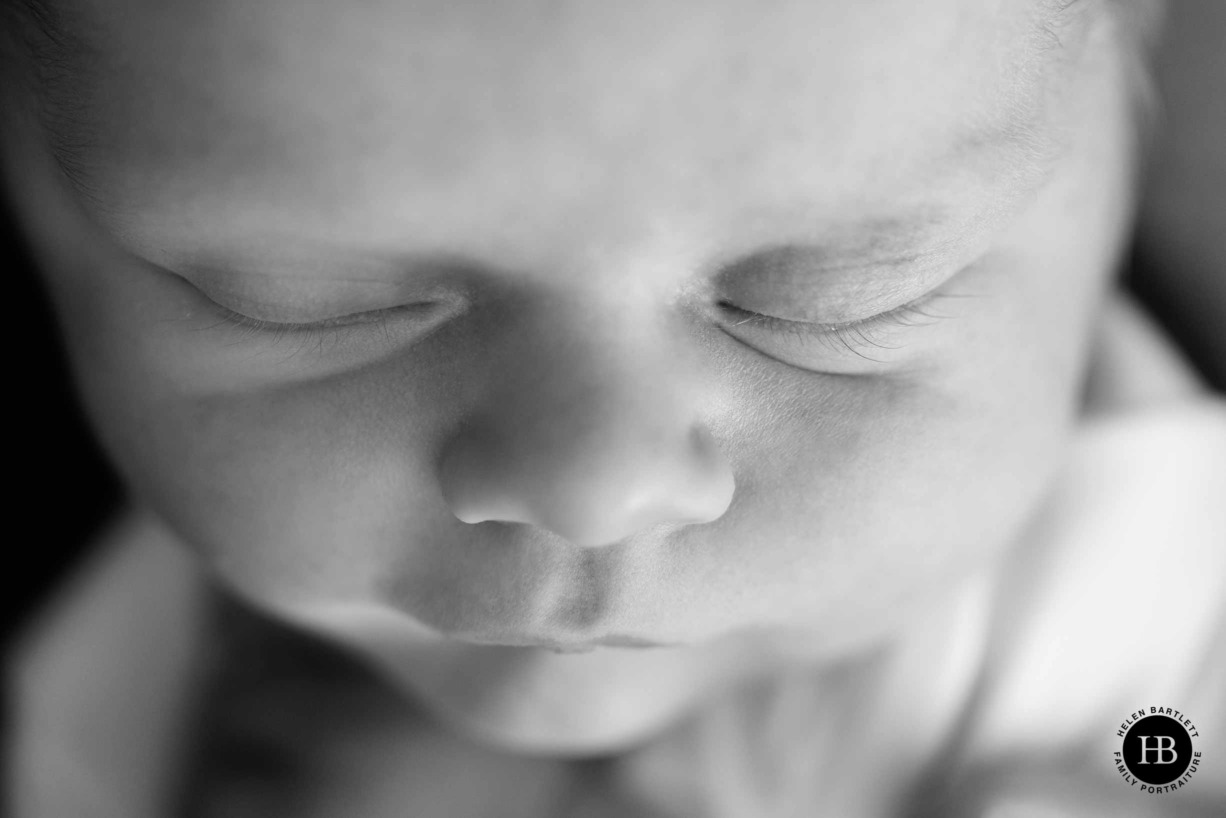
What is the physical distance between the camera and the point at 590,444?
457 millimetres

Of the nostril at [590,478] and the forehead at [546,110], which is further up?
the forehead at [546,110]

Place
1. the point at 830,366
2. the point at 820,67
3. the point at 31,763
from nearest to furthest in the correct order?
the point at 820,67 < the point at 830,366 < the point at 31,763

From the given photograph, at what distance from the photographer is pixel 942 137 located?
1.44ft

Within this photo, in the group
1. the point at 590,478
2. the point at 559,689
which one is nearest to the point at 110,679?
the point at 559,689

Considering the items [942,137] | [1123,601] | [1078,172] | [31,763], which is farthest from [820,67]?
[31,763]

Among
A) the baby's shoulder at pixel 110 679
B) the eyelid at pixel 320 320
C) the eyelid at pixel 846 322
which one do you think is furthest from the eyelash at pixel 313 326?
the baby's shoulder at pixel 110 679

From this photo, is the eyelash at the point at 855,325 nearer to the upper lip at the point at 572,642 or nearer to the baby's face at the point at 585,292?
the baby's face at the point at 585,292

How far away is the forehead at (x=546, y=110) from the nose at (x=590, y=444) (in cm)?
5

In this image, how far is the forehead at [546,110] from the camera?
1.29 ft

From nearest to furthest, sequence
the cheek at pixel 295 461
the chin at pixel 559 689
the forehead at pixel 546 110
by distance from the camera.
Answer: the forehead at pixel 546 110
the cheek at pixel 295 461
the chin at pixel 559 689

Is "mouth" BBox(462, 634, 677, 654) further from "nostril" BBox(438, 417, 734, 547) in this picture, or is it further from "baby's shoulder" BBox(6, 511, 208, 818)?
"baby's shoulder" BBox(6, 511, 208, 818)

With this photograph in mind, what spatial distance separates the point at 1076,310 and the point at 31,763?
59cm

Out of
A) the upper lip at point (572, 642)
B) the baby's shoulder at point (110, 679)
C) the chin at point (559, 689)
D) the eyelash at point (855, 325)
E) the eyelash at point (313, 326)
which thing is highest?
the eyelash at point (855, 325)

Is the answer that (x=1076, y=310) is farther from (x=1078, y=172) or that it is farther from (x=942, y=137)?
(x=942, y=137)
